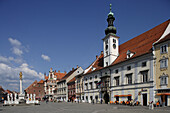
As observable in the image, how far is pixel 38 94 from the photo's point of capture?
9181 cm

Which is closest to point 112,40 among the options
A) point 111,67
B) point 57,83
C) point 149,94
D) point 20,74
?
point 111,67

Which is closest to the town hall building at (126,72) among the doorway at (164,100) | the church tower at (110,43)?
the church tower at (110,43)

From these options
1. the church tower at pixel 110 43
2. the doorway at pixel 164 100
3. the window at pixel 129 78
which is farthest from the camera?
the church tower at pixel 110 43

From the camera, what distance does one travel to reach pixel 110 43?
4184cm

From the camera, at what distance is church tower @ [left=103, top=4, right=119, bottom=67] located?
41156 mm

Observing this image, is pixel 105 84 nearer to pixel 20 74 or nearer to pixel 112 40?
pixel 112 40

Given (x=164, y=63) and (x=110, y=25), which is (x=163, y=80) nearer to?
(x=164, y=63)

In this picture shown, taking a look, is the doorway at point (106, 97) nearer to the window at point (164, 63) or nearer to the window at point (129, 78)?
the window at point (129, 78)

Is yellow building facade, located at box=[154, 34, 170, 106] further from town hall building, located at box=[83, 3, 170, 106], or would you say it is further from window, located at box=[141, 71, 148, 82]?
window, located at box=[141, 71, 148, 82]

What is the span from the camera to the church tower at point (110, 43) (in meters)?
41.2

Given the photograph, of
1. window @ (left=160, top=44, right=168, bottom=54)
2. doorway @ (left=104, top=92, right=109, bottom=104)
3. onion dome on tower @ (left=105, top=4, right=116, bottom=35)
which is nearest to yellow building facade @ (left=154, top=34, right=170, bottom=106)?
window @ (left=160, top=44, right=168, bottom=54)

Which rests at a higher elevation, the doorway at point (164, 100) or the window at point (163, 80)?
the window at point (163, 80)

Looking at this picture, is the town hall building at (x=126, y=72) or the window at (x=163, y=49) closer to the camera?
the window at (x=163, y=49)

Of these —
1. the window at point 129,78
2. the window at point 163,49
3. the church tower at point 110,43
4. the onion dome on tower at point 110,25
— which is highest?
the onion dome on tower at point 110,25
